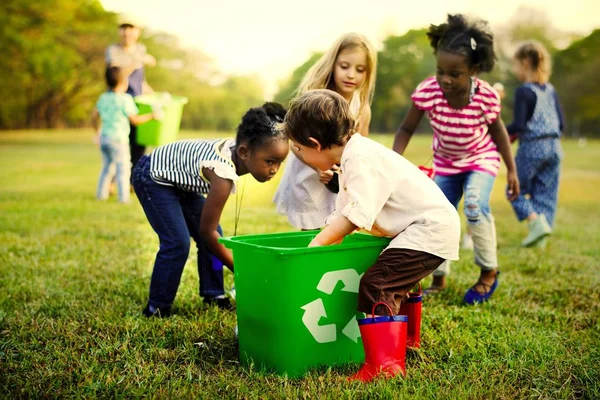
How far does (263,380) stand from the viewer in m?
2.46

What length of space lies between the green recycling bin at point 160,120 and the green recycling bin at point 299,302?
5.60 metres

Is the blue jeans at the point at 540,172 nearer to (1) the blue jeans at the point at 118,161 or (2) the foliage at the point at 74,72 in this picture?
(1) the blue jeans at the point at 118,161

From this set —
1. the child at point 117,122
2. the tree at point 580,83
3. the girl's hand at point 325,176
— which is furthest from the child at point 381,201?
the tree at point 580,83

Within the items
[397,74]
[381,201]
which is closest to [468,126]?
[381,201]

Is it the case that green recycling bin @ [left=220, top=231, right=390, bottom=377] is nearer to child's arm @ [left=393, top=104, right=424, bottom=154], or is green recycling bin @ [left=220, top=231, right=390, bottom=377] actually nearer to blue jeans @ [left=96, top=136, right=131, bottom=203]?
child's arm @ [left=393, top=104, right=424, bottom=154]

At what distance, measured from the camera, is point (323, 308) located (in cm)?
253

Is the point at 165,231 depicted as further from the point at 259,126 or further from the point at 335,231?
the point at 335,231

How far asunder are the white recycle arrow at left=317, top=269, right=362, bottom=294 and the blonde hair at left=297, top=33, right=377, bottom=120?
142cm

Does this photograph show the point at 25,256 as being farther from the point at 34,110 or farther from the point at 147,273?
the point at 34,110

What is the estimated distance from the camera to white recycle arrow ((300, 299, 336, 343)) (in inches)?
98.0

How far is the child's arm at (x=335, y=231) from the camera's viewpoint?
8.19 ft

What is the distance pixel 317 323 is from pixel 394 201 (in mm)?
556

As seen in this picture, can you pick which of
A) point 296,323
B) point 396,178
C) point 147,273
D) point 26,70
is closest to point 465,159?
point 396,178

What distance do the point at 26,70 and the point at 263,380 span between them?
28587mm
